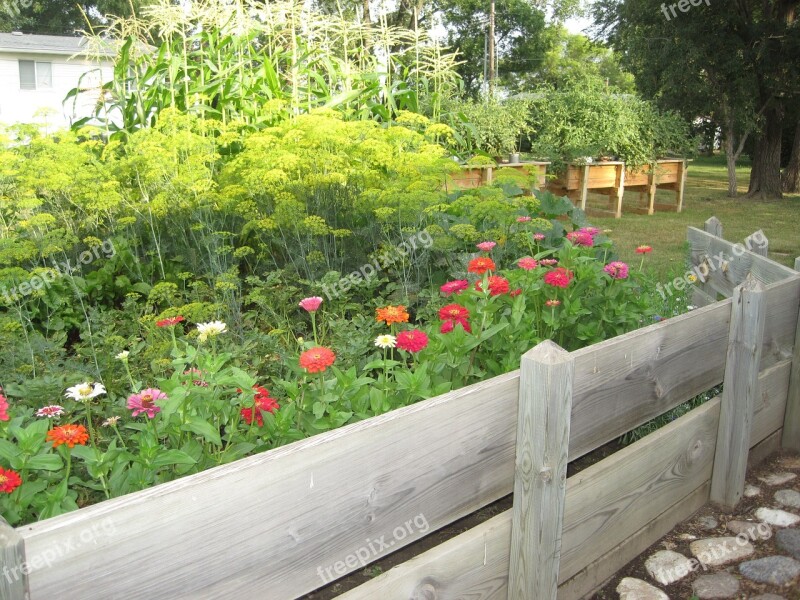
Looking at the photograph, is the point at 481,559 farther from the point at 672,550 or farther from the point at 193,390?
the point at 672,550

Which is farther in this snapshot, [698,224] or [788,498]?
[698,224]

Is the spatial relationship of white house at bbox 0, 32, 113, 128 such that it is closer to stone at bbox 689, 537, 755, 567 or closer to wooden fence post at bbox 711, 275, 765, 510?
wooden fence post at bbox 711, 275, 765, 510

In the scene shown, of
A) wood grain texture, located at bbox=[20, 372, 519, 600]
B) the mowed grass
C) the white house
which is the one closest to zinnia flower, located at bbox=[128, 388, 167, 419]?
wood grain texture, located at bbox=[20, 372, 519, 600]

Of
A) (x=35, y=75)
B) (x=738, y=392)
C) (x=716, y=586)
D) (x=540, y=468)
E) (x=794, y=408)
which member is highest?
(x=35, y=75)

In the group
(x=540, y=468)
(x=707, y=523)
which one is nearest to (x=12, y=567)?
(x=540, y=468)

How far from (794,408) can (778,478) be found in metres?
0.35

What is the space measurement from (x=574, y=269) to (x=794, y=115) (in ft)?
41.9

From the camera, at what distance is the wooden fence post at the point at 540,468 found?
1.74m

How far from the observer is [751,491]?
9.61 feet

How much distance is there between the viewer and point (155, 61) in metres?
5.17

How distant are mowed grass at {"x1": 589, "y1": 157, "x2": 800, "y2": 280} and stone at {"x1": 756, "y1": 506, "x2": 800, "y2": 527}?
1.61m

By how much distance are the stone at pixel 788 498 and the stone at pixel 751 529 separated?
204mm

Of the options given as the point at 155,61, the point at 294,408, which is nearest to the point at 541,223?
the point at 294,408

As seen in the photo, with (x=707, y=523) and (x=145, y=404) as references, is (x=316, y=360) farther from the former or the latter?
(x=707, y=523)
